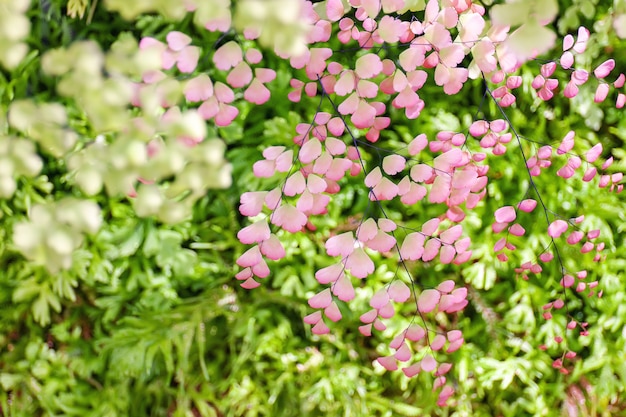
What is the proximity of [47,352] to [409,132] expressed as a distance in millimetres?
1284

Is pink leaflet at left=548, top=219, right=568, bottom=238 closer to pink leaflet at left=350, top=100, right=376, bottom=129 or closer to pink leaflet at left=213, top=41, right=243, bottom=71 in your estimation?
pink leaflet at left=350, top=100, right=376, bottom=129

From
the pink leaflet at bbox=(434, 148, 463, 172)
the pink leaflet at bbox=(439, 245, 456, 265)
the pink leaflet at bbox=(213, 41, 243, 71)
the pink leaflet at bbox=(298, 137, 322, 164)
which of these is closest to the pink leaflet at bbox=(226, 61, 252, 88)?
the pink leaflet at bbox=(213, 41, 243, 71)

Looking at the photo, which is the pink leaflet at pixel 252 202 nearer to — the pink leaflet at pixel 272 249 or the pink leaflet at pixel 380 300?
the pink leaflet at pixel 272 249

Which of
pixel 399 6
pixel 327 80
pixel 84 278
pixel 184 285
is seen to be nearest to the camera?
pixel 399 6

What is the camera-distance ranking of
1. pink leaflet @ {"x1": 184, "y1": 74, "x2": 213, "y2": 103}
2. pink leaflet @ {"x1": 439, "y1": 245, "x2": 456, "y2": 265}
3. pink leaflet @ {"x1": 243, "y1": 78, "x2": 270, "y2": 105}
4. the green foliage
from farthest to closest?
the green foliage < pink leaflet @ {"x1": 439, "y1": 245, "x2": 456, "y2": 265} < pink leaflet @ {"x1": 243, "y1": 78, "x2": 270, "y2": 105} < pink leaflet @ {"x1": 184, "y1": 74, "x2": 213, "y2": 103}

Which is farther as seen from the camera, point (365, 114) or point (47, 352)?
point (47, 352)

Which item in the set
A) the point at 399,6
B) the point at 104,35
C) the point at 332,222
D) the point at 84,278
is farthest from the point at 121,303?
the point at 399,6

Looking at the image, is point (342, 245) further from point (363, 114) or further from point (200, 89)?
point (200, 89)

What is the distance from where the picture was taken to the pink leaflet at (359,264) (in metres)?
0.97

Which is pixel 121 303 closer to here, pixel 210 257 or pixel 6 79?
pixel 210 257

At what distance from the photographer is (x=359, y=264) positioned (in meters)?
0.97

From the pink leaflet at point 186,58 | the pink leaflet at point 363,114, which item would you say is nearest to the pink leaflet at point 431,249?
the pink leaflet at point 363,114

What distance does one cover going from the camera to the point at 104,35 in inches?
70.4

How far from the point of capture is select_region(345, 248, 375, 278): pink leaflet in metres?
0.97
